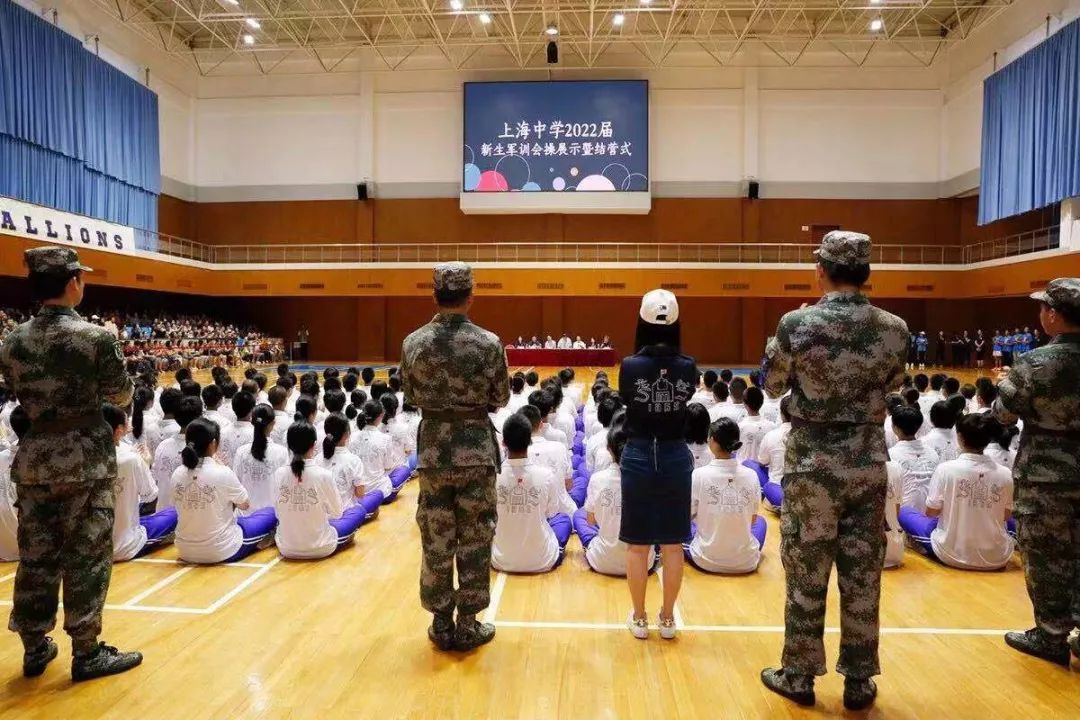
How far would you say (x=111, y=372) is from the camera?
3.01 m

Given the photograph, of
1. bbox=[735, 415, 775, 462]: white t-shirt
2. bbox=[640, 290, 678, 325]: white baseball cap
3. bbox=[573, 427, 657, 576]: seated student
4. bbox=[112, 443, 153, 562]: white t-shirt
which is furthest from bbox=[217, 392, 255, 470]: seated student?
bbox=[735, 415, 775, 462]: white t-shirt

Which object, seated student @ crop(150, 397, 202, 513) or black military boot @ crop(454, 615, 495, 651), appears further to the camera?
seated student @ crop(150, 397, 202, 513)

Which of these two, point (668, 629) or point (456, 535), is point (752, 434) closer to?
point (668, 629)

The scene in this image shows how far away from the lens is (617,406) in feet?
20.1

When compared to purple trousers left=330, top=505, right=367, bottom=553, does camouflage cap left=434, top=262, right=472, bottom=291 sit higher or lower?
higher

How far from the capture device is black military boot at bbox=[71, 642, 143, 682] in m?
3.06

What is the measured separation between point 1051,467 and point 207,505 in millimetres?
4760

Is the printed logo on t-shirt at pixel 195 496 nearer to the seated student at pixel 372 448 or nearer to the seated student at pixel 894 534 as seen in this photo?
the seated student at pixel 372 448

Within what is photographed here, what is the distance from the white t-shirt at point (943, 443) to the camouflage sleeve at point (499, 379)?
3.84 metres

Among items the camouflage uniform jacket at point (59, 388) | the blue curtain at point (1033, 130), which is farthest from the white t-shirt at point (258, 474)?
the blue curtain at point (1033, 130)

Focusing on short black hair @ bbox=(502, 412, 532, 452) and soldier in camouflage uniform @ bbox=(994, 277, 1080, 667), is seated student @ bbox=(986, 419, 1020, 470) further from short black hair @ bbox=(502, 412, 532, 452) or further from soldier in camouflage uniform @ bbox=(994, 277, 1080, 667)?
short black hair @ bbox=(502, 412, 532, 452)

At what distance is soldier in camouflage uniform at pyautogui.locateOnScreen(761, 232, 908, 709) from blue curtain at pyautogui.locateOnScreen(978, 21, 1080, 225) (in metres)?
19.9

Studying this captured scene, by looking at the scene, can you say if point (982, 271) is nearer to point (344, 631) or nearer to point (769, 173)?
point (769, 173)

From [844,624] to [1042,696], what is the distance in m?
0.97
